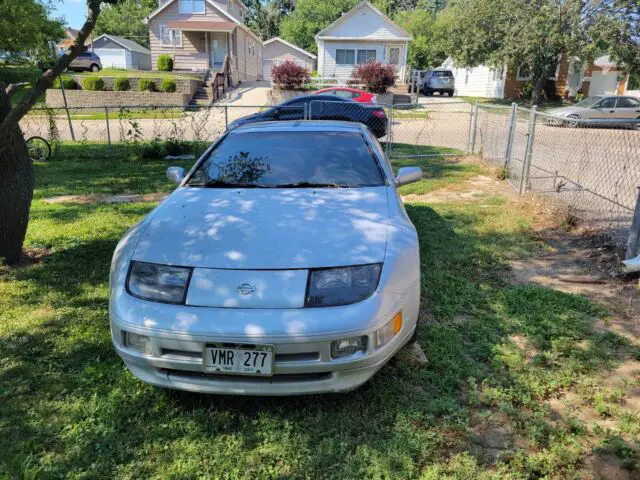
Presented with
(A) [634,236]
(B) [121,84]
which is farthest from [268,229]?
(B) [121,84]

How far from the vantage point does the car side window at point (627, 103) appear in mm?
20453

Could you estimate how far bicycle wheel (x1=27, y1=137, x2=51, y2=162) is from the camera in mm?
11273

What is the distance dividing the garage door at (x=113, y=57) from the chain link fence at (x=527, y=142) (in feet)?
108

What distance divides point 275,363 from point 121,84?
24778mm

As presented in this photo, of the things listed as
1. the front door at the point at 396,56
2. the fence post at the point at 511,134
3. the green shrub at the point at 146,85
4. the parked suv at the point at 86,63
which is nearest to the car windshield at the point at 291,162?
the fence post at the point at 511,134

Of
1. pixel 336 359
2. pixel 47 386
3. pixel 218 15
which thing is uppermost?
pixel 218 15

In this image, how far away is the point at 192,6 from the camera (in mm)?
Answer: 33094

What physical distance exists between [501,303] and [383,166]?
1484 mm

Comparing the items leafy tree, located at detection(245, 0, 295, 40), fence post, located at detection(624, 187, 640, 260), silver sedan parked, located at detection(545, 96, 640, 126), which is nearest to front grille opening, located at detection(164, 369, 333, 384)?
fence post, located at detection(624, 187, 640, 260)

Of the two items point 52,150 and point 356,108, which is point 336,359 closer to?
point 356,108

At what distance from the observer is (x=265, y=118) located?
39.2 feet

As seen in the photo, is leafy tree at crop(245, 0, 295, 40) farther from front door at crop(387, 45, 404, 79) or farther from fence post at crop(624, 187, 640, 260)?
fence post at crop(624, 187, 640, 260)

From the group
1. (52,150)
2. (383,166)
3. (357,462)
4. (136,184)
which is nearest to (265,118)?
(136,184)

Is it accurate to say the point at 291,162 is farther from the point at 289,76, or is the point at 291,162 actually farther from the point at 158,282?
the point at 289,76
